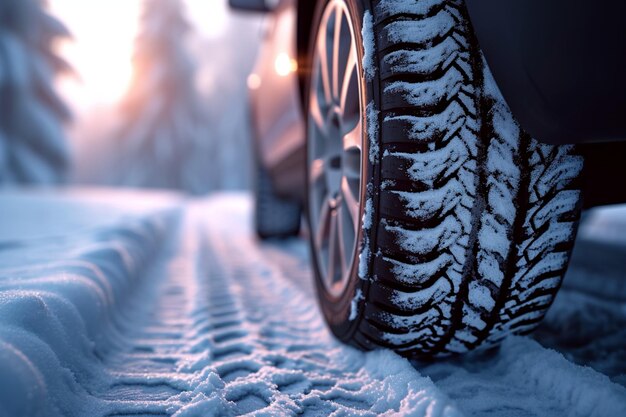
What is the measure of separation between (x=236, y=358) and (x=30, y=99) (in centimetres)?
1886

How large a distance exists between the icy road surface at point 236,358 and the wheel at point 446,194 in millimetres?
146

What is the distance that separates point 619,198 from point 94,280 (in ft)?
5.74

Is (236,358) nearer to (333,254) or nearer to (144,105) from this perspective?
(333,254)

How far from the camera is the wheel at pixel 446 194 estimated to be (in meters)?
0.99

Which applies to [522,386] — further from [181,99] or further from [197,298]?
[181,99]

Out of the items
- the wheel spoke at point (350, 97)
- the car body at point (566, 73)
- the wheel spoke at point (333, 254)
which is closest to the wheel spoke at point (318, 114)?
the wheel spoke at point (350, 97)

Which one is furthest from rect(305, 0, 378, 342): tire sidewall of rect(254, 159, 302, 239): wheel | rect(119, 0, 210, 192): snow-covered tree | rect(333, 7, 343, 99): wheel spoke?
rect(119, 0, 210, 192): snow-covered tree

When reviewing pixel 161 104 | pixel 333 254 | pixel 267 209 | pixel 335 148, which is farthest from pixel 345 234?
pixel 161 104

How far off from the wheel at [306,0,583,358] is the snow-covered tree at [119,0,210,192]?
2609 centimetres

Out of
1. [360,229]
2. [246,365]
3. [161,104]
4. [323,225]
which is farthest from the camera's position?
[161,104]

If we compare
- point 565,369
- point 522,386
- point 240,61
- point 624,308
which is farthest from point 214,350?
point 240,61

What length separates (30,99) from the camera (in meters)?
16.0

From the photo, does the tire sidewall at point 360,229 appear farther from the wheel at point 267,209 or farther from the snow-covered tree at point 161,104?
the snow-covered tree at point 161,104

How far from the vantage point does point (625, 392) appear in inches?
37.6
